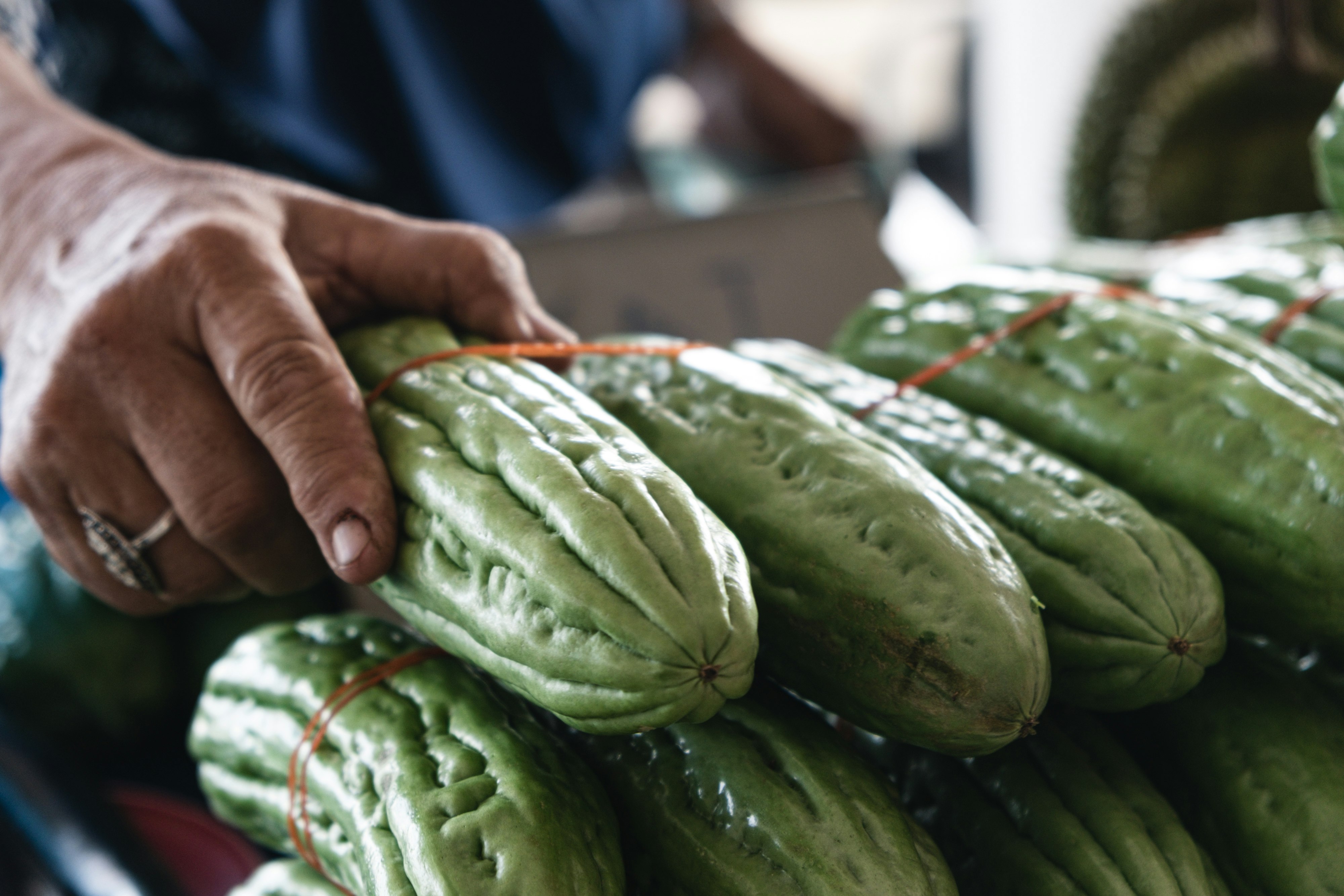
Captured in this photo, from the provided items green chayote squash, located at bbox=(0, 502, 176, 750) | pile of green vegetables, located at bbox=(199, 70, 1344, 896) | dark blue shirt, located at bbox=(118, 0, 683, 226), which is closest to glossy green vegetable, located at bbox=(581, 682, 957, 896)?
pile of green vegetables, located at bbox=(199, 70, 1344, 896)

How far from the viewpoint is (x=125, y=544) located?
2.55 feet

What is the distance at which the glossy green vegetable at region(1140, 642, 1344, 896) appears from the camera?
2.07ft

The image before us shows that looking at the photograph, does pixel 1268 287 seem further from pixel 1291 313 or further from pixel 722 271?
pixel 722 271

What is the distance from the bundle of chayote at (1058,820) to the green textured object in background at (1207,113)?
1301 mm

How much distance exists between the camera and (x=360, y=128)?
167 cm

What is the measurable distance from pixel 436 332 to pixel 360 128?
3.41ft

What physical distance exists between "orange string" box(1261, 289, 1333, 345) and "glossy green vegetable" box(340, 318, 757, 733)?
1.82ft

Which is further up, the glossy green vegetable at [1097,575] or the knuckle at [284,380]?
the knuckle at [284,380]

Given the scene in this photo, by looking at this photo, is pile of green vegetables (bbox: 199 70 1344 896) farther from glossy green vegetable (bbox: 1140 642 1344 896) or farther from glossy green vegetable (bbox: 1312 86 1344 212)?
glossy green vegetable (bbox: 1312 86 1344 212)

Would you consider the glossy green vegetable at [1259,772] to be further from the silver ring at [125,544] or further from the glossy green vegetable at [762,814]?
the silver ring at [125,544]

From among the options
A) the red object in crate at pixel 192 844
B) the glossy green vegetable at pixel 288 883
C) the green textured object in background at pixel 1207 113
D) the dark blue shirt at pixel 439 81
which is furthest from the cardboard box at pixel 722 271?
the glossy green vegetable at pixel 288 883

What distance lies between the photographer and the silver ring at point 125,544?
0.77 meters

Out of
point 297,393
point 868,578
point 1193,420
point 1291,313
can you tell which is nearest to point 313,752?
point 297,393

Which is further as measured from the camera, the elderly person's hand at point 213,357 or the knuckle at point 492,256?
the knuckle at point 492,256
